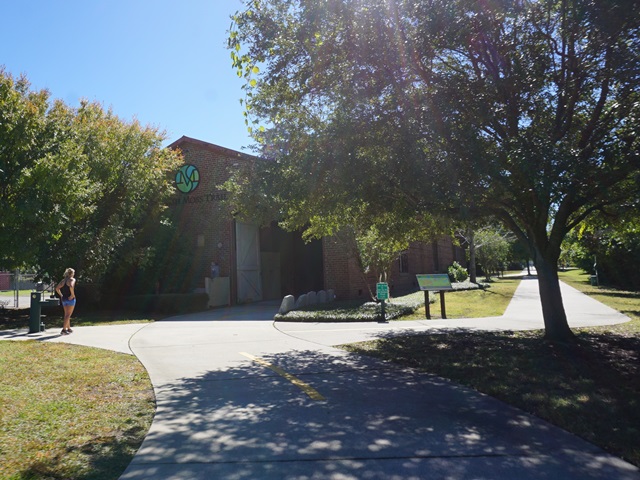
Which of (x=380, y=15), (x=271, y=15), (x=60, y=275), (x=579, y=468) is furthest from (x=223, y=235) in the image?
(x=579, y=468)

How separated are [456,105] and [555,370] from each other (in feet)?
14.0

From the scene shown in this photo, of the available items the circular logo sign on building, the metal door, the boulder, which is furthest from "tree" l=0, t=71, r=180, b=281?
the boulder

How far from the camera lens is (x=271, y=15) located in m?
8.91

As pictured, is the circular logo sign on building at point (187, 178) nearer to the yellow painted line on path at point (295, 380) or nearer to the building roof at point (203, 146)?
the building roof at point (203, 146)

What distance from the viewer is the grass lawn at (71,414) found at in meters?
4.01

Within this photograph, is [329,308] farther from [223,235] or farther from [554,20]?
[554,20]

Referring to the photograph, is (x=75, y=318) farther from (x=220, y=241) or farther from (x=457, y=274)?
(x=457, y=274)

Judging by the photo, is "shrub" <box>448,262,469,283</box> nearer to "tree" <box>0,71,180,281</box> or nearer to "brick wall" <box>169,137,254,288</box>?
"brick wall" <box>169,137,254,288</box>

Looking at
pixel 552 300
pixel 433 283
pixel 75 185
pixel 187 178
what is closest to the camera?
pixel 552 300

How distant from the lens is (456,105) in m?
7.86

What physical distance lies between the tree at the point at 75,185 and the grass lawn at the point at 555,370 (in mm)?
8039

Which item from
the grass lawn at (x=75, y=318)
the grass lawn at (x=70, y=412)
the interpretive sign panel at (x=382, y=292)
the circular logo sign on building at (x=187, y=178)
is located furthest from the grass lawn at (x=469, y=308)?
the circular logo sign on building at (x=187, y=178)

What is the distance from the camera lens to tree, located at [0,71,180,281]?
11062mm

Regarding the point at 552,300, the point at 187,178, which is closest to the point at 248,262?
the point at 187,178
